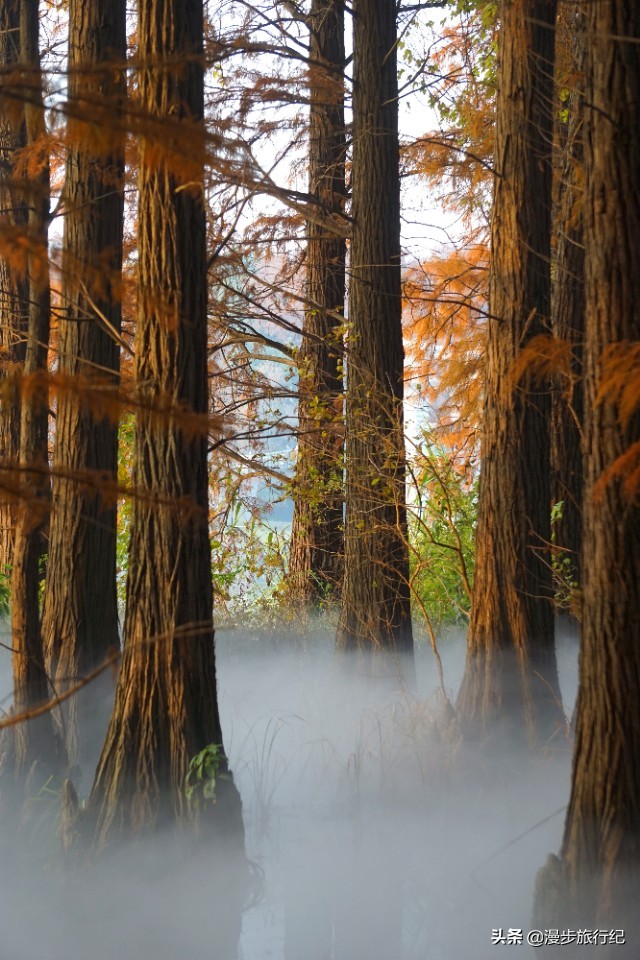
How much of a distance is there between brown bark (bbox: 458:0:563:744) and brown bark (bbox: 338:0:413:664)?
139cm

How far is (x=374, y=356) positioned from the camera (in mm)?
8164

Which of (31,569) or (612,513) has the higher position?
(612,513)

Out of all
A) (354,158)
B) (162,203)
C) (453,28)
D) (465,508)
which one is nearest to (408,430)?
(465,508)

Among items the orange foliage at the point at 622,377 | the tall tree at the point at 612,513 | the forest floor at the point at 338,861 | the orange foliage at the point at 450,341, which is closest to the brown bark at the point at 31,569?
the forest floor at the point at 338,861

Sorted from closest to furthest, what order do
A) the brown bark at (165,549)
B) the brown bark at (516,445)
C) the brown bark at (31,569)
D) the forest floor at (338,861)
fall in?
the forest floor at (338,861) → the brown bark at (165,549) → the brown bark at (31,569) → the brown bark at (516,445)

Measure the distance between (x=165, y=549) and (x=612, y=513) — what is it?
2.25m

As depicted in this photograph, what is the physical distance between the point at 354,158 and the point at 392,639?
3.95 metres

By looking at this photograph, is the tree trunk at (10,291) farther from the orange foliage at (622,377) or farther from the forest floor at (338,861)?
the orange foliage at (622,377)

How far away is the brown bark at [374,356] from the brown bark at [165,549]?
2855mm

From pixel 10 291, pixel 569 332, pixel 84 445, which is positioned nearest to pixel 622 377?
pixel 84 445

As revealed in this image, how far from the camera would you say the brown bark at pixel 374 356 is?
804 centimetres

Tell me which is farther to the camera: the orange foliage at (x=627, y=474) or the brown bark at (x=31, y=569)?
the brown bark at (x=31, y=569)

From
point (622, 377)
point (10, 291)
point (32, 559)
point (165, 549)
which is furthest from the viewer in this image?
point (10, 291)

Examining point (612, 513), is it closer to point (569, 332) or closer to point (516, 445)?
point (516, 445)
